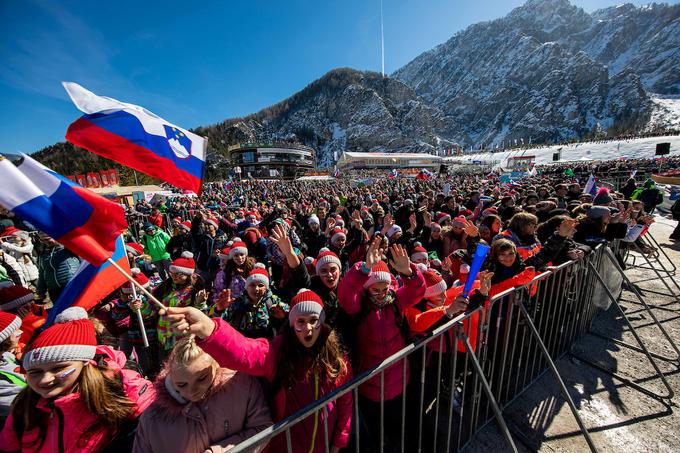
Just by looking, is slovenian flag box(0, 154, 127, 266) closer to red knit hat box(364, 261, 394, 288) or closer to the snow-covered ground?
red knit hat box(364, 261, 394, 288)

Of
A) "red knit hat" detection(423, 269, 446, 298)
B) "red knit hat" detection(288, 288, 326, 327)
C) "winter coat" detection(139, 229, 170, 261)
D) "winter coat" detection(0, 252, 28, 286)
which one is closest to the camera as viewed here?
"red knit hat" detection(288, 288, 326, 327)

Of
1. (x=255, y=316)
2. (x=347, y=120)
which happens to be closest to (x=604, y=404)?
(x=255, y=316)

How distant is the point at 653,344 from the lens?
389 centimetres

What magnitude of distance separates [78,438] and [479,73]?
718 feet

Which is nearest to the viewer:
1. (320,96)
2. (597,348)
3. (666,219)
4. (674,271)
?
(597,348)

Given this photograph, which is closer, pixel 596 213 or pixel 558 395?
pixel 558 395

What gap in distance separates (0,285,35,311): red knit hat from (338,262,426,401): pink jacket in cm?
348

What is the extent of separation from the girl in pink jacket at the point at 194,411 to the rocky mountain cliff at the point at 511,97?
298 ft

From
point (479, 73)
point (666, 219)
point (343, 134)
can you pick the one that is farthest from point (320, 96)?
point (666, 219)

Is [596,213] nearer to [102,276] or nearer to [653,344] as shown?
[653,344]

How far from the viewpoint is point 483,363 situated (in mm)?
2625

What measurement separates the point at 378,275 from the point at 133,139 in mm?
3113

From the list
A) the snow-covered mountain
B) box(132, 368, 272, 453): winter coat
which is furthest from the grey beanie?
the snow-covered mountain

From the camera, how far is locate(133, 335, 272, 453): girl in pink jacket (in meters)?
1.48
